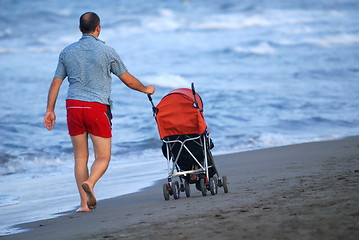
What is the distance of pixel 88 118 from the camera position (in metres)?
5.69

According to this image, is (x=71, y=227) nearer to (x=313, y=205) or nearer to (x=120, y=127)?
(x=313, y=205)

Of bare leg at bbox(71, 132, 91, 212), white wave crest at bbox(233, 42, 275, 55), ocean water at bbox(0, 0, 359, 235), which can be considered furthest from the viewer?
white wave crest at bbox(233, 42, 275, 55)

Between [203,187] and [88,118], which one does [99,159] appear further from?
[203,187]

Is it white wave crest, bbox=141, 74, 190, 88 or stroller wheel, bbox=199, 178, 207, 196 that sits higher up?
white wave crest, bbox=141, 74, 190, 88

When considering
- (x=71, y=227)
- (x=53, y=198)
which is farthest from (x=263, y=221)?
(x=53, y=198)

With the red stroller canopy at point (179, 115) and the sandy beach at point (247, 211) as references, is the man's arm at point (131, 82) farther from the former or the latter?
the sandy beach at point (247, 211)

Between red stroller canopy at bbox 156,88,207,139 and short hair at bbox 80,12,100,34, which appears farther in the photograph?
red stroller canopy at bbox 156,88,207,139

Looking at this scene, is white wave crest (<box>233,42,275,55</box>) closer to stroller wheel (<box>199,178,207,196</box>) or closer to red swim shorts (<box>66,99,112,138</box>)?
stroller wheel (<box>199,178,207,196</box>)

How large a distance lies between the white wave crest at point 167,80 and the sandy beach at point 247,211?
12166 mm

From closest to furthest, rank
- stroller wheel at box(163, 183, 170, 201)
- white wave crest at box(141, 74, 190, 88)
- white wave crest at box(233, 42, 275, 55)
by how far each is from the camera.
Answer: stroller wheel at box(163, 183, 170, 201) < white wave crest at box(141, 74, 190, 88) < white wave crest at box(233, 42, 275, 55)

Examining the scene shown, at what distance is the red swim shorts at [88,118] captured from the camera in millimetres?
5688

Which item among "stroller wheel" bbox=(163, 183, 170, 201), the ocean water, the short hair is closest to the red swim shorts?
the short hair

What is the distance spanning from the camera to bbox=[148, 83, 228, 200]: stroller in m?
6.29

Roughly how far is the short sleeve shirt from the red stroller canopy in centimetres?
74
